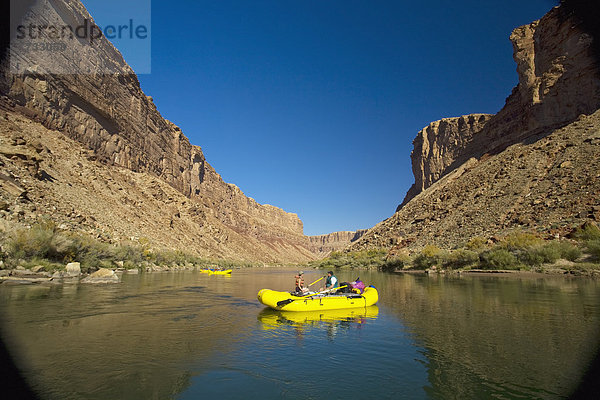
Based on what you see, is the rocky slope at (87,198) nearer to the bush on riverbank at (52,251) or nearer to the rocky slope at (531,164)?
the bush on riverbank at (52,251)

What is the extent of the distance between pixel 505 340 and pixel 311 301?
6187 millimetres

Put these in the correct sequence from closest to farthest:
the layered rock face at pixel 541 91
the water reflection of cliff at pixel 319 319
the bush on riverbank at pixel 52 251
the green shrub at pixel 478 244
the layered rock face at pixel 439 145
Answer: the water reflection of cliff at pixel 319 319 < the bush on riverbank at pixel 52 251 < the green shrub at pixel 478 244 < the layered rock face at pixel 541 91 < the layered rock face at pixel 439 145

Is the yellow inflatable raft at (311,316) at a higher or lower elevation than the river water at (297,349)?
lower

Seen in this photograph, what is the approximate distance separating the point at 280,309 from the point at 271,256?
95.0 m

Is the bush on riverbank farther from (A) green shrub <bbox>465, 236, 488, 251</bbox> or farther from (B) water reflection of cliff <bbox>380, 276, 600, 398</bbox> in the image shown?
(A) green shrub <bbox>465, 236, 488, 251</bbox>

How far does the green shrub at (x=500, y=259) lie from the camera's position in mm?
25453

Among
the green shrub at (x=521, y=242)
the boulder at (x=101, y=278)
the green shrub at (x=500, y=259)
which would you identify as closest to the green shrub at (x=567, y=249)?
the green shrub at (x=521, y=242)

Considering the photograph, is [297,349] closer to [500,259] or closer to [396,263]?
[500,259]

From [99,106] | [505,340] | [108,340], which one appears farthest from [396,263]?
[99,106]

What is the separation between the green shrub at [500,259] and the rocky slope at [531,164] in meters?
4.05

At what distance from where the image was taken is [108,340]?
7.64 m

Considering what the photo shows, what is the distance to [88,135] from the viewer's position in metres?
51.9

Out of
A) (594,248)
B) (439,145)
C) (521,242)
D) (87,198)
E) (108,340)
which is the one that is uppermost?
(439,145)

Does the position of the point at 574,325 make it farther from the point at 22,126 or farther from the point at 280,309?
the point at 22,126
